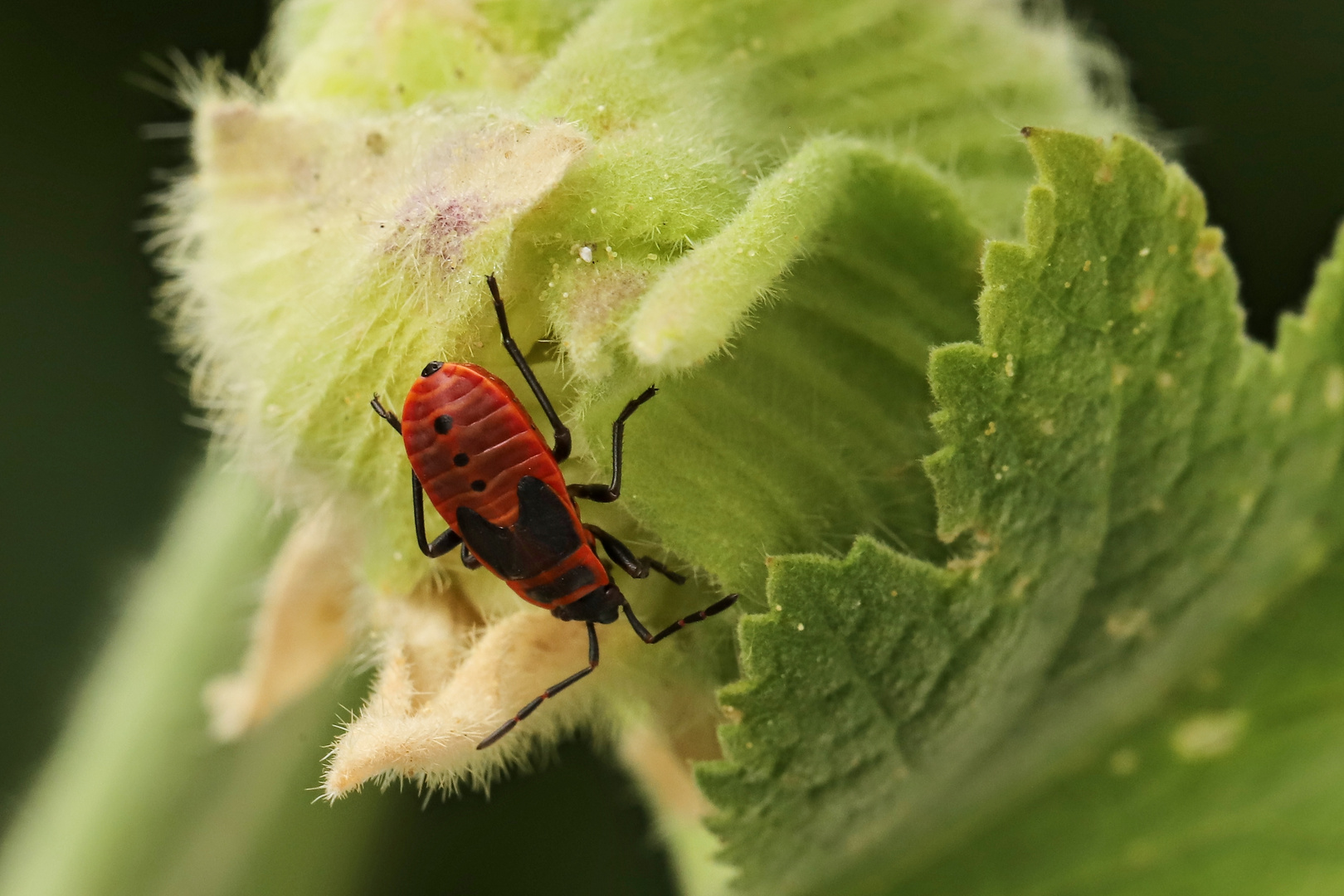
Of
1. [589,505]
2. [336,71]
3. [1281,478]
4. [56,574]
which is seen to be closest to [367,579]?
[589,505]

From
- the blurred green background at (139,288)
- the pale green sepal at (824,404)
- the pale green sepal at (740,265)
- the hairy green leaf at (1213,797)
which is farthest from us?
the blurred green background at (139,288)

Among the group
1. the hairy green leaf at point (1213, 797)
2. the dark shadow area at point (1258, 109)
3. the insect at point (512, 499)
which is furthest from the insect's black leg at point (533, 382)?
the dark shadow area at point (1258, 109)

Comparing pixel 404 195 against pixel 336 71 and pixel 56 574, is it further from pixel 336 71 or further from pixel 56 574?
pixel 56 574

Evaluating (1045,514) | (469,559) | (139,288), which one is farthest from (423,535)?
(139,288)

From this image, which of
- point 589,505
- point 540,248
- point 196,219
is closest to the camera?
point 540,248

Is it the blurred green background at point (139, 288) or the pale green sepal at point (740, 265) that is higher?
the pale green sepal at point (740, 265)

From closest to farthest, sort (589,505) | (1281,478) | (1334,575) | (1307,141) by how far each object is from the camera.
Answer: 1. (589,505)
2. (1281,478)
3. (1334,575)
4. (1307,141)

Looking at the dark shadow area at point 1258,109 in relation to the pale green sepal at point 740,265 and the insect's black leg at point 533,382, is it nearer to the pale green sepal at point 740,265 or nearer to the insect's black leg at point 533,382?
the pale green sepal at point 740,265
